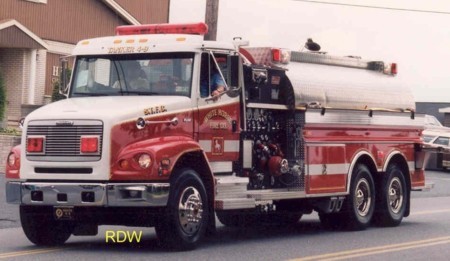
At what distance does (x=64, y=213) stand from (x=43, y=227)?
2.88 feet

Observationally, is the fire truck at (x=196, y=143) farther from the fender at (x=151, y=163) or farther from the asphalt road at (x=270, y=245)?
the asphalt road at (x=270, y=245)

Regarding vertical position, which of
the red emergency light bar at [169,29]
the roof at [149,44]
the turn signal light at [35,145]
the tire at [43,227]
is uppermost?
the red emergency light bar at [169,29]

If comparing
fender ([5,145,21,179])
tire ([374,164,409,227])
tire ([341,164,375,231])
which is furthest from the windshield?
tire ([374,164,409,227])

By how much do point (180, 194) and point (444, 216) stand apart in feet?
27.9

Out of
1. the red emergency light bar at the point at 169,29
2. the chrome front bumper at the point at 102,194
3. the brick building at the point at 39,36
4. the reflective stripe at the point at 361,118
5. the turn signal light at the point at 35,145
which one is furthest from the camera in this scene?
the brick building at the point at 39,36

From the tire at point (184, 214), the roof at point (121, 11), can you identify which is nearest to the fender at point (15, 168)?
the tire at point (184, 214)

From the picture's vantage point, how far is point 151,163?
489 inches

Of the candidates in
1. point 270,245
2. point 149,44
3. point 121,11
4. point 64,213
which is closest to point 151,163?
point 64,213

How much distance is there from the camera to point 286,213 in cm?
1688

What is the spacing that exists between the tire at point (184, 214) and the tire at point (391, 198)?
524 cm

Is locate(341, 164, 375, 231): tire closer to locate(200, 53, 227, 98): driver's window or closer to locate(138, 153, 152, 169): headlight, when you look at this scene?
locate(200, 53, 227, 98): driver's window

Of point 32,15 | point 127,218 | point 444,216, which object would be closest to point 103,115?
point 127,218

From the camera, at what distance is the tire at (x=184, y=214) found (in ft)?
41.5

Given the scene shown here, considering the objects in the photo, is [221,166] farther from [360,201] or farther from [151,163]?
[360,201]
